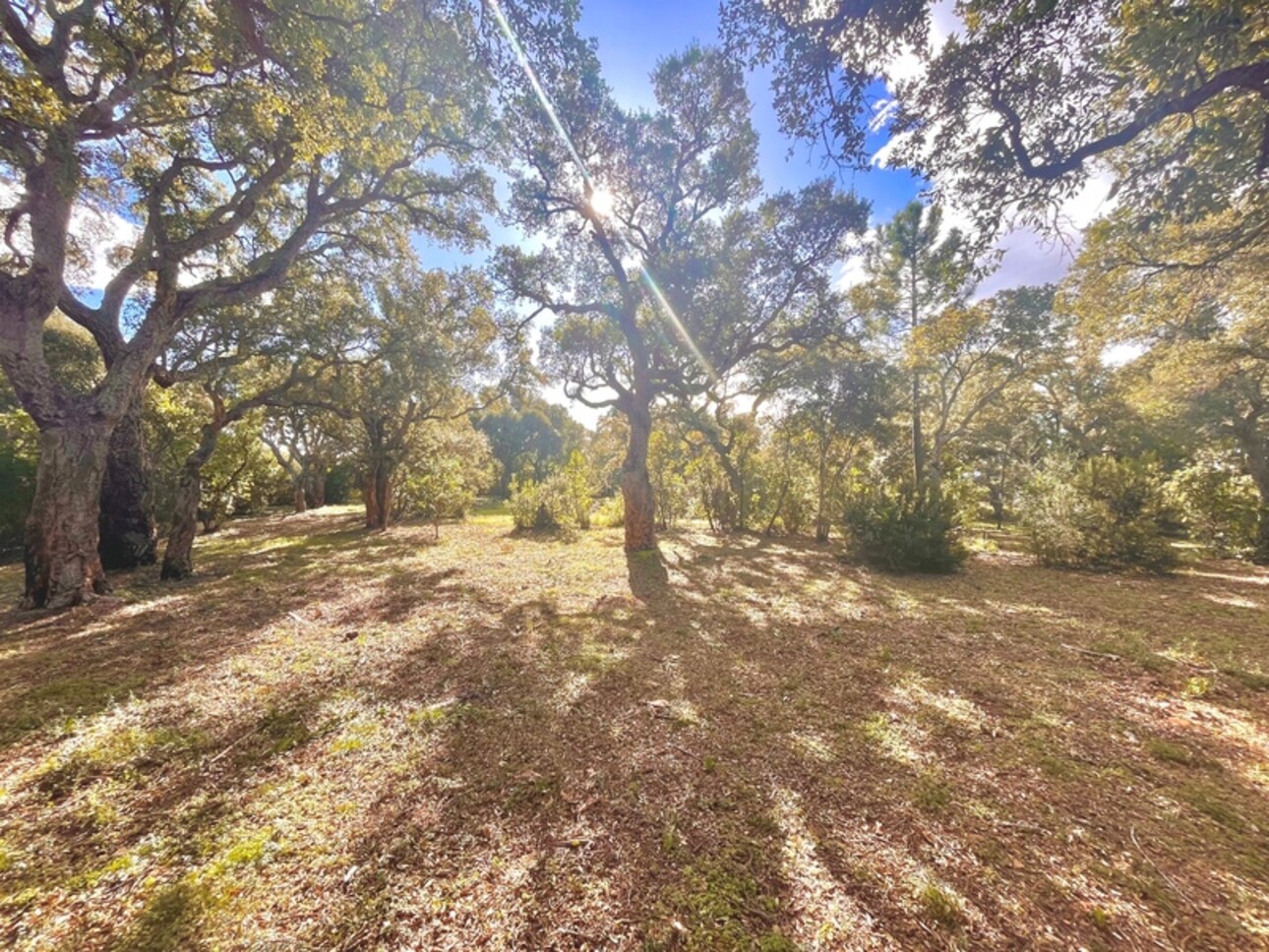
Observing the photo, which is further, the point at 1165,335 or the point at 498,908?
the point at 1165,335

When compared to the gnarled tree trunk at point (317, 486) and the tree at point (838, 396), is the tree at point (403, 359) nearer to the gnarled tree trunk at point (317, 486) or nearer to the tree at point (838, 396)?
the tree at point (838, 396)

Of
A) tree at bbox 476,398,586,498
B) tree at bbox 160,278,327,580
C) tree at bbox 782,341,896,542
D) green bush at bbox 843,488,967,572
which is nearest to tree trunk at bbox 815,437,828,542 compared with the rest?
tree at bbox 782,341,896,542

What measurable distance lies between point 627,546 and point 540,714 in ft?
22.4

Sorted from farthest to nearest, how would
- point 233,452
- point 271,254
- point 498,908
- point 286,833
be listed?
point 233,452 → point 271,254 → point 286,833 → point 498,908

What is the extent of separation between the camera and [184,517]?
266 inches

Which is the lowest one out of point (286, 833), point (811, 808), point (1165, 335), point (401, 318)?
point (811, 808)

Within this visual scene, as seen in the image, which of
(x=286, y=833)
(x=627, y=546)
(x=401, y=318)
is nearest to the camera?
(x=286, y=833)

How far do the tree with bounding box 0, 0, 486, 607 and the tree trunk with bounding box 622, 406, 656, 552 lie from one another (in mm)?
6486

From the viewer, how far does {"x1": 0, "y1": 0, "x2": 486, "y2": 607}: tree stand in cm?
460

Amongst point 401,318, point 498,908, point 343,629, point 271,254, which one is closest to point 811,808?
point 498,908

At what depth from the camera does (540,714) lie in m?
3.12

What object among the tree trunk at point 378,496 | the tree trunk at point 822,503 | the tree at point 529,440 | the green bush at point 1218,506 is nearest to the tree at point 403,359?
the tree trunk at point 378,496

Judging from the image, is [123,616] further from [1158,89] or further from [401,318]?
[1158,89]

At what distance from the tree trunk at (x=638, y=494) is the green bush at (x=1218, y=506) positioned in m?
11.7
